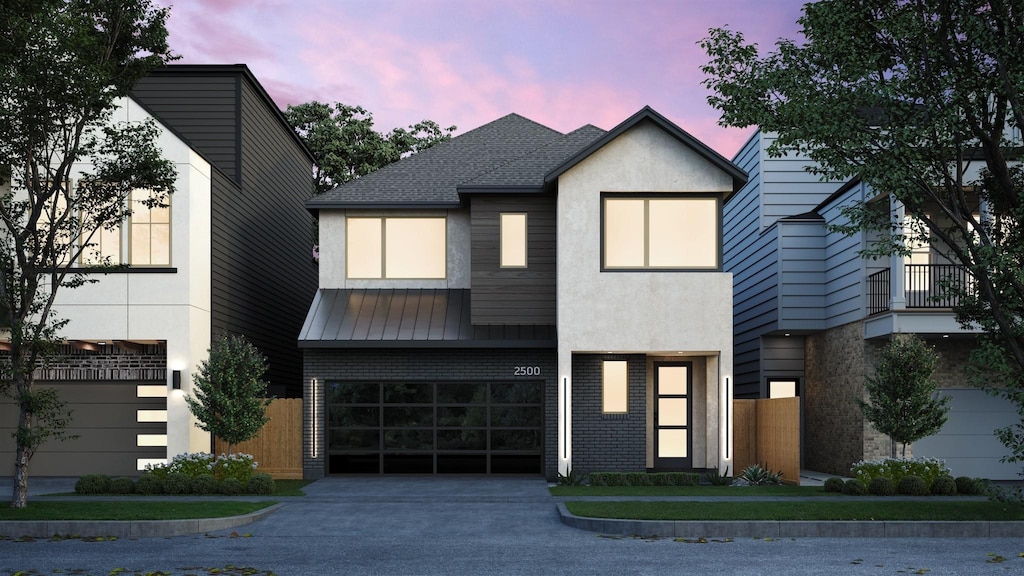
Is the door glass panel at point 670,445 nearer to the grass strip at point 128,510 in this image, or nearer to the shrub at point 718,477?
the shrub at point 718,477

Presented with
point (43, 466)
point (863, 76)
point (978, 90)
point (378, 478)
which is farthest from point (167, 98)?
point (978, 90)

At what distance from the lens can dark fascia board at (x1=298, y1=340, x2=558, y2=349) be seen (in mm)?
22156

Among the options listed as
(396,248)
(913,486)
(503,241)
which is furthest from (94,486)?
(913,486)

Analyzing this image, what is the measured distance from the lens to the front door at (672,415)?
2338 cm

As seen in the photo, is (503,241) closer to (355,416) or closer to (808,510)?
(355,416)

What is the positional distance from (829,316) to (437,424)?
10.5 m

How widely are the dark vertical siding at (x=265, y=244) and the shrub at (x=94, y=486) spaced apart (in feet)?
17.9

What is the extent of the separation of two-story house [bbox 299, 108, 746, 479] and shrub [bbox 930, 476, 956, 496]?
4686 millimetres

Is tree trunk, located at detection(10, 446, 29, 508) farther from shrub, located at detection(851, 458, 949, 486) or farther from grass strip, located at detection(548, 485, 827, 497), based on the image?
shrub, located at detection(851, 458, 949, 486)

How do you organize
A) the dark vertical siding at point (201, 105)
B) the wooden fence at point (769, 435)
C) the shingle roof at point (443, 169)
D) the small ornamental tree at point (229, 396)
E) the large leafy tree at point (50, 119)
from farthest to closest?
1. the dark vertical siding at point (201, 105)
2. the shingle roof at point (443, 169)
3. the wooden fence at point (769, 435)
4. the small ornamental tree at point (229, 396)
5. the large leafy tree at point (50, 119)

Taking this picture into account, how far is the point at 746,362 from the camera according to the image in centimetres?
2897

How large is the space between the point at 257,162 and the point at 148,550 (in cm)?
1594

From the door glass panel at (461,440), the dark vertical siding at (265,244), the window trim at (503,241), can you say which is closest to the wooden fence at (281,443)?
the dark vertical siding at (265,244)

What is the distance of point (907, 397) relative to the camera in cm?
A: 1962
